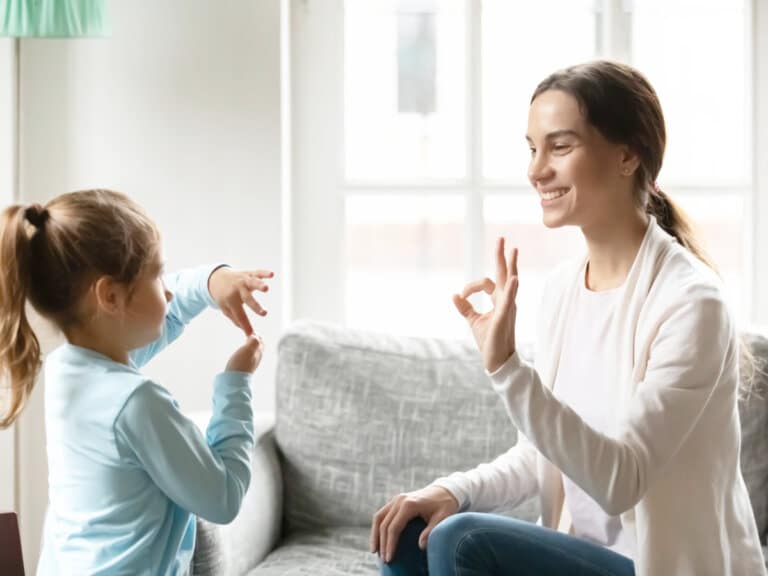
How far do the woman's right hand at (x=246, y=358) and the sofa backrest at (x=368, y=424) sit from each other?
2.72 ft

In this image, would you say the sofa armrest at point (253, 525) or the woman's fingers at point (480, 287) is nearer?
the woman's fingers at point (480, 287)

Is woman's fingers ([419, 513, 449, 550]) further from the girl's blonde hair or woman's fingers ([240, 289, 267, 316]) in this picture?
the girl's blonde hair

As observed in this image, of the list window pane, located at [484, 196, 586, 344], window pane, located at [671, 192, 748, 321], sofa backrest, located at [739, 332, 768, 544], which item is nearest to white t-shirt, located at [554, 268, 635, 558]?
sofa backrest, located at [739, 332, 768, 544]

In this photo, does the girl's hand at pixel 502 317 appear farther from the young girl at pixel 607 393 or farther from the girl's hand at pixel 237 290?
the girl's hand at pixel 237 290

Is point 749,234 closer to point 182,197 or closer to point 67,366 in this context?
point 182,197

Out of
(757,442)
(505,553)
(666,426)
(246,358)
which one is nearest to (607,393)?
(666,426)

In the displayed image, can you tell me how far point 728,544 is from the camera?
169cm

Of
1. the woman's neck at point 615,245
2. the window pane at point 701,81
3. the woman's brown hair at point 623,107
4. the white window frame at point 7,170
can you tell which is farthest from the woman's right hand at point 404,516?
the window pane at point 701,81

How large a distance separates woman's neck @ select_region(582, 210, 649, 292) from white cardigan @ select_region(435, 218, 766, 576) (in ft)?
0.18

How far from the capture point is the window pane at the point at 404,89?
3.00m

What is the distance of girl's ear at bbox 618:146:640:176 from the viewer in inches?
71.9

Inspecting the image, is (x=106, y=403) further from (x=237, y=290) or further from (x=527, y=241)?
(x=527, y=241)

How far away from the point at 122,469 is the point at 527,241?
5.53ft

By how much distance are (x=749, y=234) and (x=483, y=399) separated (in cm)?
95
